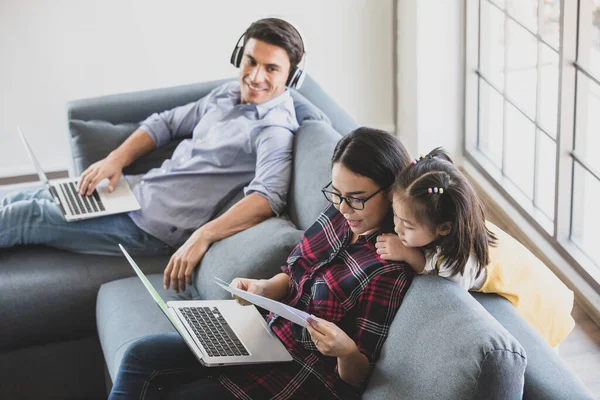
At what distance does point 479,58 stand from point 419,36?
0.29 meters

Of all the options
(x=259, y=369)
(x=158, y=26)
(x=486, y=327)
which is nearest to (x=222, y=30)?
(x=158, y=26)

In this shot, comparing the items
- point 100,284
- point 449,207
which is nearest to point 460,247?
point 449,207

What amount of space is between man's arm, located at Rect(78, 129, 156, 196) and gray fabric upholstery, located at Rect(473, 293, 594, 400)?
156 cm

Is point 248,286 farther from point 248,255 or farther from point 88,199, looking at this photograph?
point 88,199

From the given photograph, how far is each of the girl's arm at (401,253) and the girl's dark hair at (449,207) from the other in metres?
0.06

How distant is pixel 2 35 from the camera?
3908 millimetres

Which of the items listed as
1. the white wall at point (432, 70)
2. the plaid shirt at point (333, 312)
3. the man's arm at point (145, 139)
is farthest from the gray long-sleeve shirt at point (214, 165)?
the white wall at point (432, 70)

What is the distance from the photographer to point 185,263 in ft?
8.83

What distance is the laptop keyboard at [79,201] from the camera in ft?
9.77

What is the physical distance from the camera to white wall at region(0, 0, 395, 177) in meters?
3.96

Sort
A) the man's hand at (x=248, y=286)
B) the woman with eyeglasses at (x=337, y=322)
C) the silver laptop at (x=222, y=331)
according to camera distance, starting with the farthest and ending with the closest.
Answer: the man's hand at (x=248, y=286)
the silver laptop at (x=222, y=331)
the woman with eyeglasses at (x=337, y=322)

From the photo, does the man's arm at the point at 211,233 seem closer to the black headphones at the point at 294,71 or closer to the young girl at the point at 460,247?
the black headphones at the point at 294,71

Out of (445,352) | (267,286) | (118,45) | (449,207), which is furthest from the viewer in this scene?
(118,45)

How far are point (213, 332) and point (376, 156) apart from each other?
596mm
